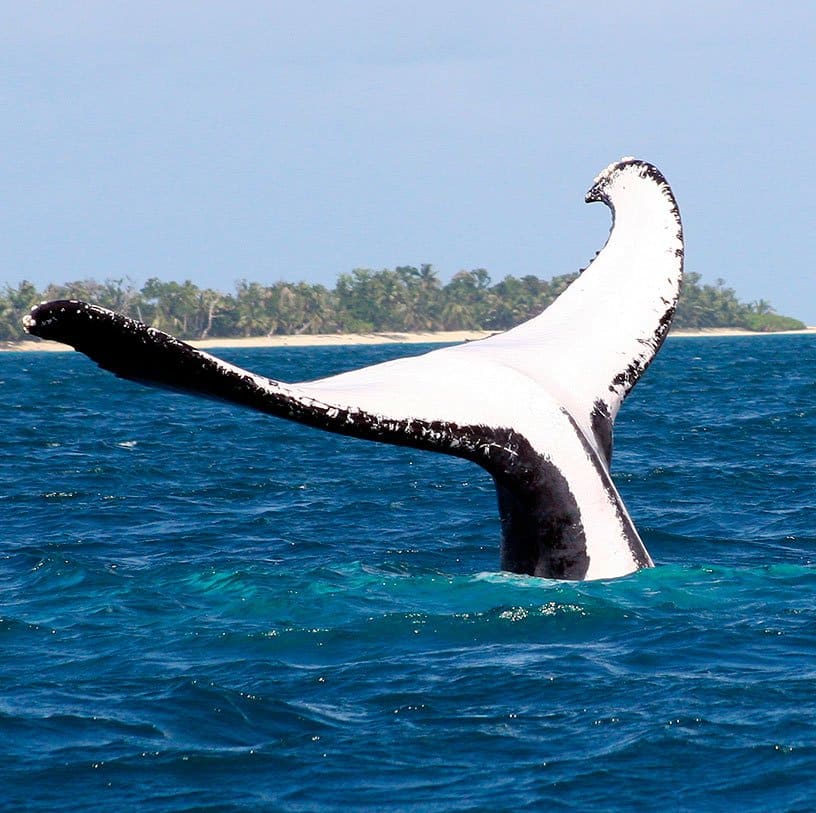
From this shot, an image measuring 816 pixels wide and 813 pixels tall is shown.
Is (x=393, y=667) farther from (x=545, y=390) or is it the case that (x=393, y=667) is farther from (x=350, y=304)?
(x=350, y=304)

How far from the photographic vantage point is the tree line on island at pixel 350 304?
154750 millimetres

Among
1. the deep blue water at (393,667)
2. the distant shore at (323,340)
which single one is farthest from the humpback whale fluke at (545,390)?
the distant shore at (323,340)

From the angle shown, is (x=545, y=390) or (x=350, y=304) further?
(x=350, y=304)

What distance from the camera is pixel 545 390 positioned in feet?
21.0

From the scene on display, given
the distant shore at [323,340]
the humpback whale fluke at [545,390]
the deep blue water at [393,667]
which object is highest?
the distant shore at [323,340]

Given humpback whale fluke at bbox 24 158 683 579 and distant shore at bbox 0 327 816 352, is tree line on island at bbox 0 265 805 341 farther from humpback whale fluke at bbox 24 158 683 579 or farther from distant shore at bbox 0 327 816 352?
humpback whale fluke at bbox 24 158 683 579

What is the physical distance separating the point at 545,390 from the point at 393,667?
1.42m

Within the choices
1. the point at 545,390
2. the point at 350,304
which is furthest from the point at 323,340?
the point at 545,390

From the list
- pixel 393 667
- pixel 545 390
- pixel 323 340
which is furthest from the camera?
pixel 323 340

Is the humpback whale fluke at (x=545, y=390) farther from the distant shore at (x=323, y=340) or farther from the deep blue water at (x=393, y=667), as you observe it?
the distant shore at (x=323, y=340)

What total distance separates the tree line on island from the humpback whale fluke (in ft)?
462

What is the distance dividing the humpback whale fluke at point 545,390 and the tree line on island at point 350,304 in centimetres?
14071

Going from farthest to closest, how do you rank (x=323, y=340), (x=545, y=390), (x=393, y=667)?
(x=323, y=340) < (x=393, y=667) < (x=545, y=390)

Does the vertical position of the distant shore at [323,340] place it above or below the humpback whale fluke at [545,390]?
above
